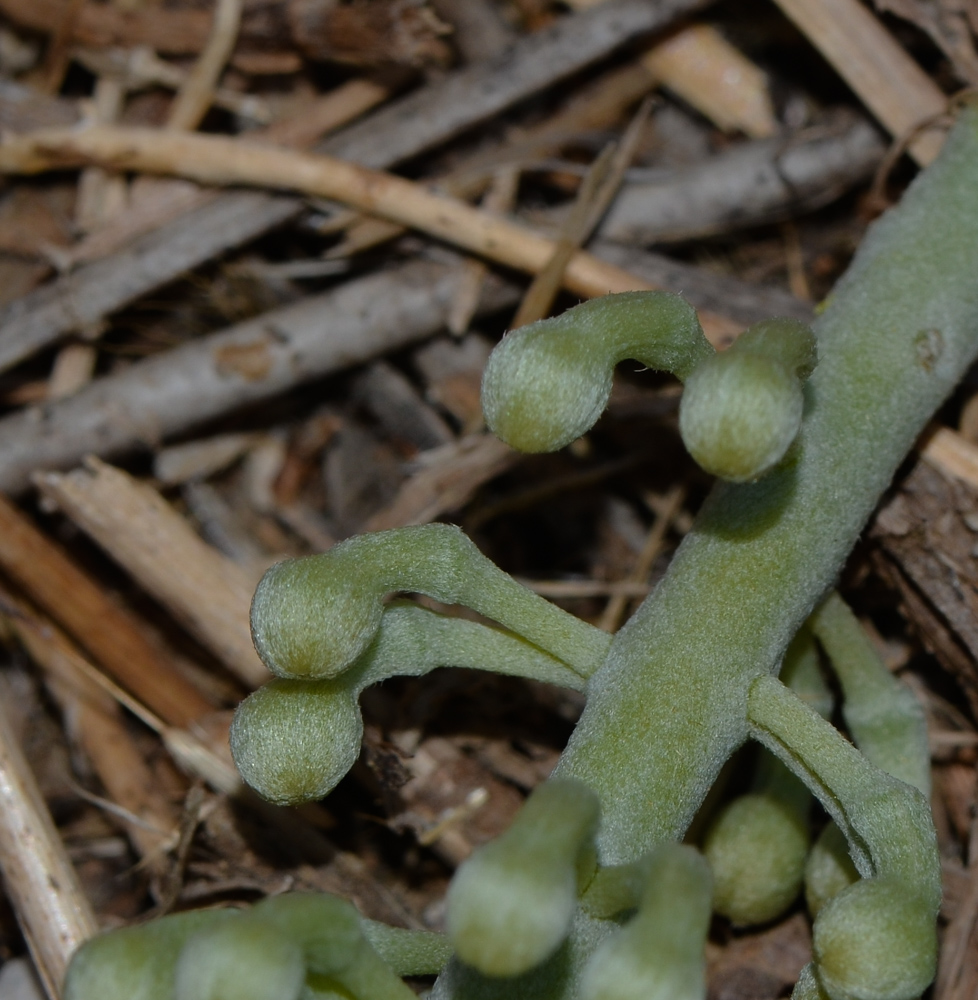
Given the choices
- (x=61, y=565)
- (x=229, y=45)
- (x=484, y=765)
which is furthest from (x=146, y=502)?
(x=229, y=45)

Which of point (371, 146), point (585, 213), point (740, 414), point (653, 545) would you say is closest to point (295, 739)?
point (740, 414)

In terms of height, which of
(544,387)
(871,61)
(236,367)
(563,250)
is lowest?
(236,367)

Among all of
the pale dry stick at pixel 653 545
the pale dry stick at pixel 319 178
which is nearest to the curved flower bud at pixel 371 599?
the pale dry stick at pixel 653 545

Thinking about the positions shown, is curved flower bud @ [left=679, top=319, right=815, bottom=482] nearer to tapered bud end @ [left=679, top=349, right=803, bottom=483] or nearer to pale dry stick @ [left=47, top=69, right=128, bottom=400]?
tapered bud end @ [left=679, top=349, right=803, bottom=483]

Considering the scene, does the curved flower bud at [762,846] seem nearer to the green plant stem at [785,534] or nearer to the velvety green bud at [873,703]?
the velvety green bud at [873,703]

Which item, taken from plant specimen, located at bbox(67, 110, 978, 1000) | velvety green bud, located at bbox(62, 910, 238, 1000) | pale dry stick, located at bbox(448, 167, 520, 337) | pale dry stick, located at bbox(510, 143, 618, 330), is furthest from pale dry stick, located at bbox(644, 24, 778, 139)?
velvety green bud, located at bbox(62, 910, 238, 1000)

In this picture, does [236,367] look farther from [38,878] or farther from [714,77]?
[714,77]

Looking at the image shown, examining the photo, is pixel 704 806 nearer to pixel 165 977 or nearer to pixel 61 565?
pixel 165 977
